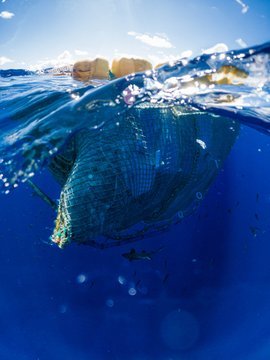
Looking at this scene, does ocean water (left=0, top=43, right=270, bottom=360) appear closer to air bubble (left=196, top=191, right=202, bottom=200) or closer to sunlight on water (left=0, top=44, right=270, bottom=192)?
sunlight on water (left=0, top=44, right=270, bottom=192)

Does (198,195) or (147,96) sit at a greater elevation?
(147,96)

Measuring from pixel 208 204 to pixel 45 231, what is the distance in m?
5.02

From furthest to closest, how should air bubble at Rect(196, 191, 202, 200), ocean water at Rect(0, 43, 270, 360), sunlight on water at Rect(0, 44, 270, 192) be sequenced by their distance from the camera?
air bubble at Rect(196, 191, 202, 200)
ocean water at Rect(0, 43, 270, 360)
sunlight on water at Rect(0, 44, 270, 192)

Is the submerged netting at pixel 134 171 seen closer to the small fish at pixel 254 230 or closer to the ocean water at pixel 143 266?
the ocean water at pixel 143 266

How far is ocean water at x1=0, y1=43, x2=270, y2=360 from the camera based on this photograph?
4.63m

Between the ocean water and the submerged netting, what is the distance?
362 millimetres

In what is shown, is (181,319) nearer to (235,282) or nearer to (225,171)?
(235,282)

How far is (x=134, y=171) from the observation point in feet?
12.2

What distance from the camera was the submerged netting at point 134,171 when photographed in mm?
3396

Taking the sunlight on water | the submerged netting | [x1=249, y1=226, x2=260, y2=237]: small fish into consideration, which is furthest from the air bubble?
[x1=249, y1=226, x2=260, y2=237]: small fish

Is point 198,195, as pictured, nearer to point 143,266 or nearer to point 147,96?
point 147,96

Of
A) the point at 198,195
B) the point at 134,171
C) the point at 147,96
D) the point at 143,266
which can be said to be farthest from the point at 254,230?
the point at 134,171

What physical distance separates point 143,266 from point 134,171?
4.32 meters

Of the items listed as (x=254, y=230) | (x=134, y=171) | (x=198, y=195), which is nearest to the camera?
(x=134, y=171)
